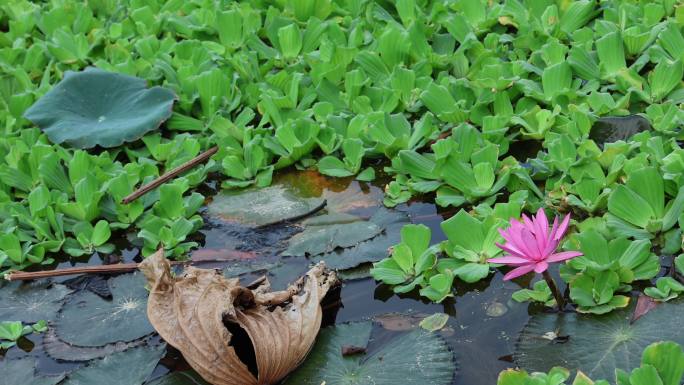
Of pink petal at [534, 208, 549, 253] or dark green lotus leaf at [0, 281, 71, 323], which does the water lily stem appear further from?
dark green lotus leaf at [0, 281, 71, 323]

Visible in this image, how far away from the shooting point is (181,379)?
1750 millimetres

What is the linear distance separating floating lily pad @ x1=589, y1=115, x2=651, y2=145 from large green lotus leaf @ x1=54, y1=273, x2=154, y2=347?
1.24 meters

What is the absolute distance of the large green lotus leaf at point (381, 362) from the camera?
1680 mm

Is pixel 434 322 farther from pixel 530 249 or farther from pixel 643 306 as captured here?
pixel 643 306

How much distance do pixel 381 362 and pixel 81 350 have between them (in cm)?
67

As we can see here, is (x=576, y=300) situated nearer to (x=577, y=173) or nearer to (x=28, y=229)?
(x=577, y=173)

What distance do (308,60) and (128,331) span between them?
1219 millimetres

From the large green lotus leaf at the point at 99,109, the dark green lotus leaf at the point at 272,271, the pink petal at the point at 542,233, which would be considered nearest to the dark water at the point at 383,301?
the dark green lotus leaf at the point at 272,271

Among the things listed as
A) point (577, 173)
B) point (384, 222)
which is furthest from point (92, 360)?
point (577, 173)

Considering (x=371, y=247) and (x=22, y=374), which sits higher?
(x=371, y=247)

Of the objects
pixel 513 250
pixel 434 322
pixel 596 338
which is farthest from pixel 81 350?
pixel 596 338

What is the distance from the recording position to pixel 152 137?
8.54 feet

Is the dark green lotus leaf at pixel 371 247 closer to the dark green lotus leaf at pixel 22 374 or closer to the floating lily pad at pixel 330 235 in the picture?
the floating lily pad at pixel 330 235

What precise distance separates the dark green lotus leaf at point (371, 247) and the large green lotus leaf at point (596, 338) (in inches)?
17.5
